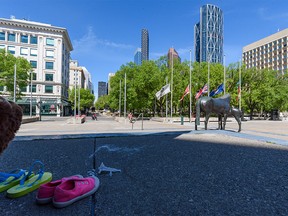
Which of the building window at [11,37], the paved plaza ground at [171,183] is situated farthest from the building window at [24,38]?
A: the paved plaza ground at [171,183]

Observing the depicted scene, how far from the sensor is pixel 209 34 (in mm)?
169875

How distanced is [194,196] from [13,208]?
3032 mm

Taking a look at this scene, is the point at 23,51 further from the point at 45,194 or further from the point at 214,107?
the point at 45,194

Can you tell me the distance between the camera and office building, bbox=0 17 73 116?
49438mm

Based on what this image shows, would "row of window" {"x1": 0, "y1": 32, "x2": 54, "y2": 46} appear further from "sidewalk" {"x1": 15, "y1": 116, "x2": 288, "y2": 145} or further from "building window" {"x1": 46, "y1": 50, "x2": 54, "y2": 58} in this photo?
"sidewalk" {"x1": 15, "y1": 116, "x2": 288, "y2": 145}

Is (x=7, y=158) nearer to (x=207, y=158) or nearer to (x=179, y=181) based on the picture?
(x=179, y=181)

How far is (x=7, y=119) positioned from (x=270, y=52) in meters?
128

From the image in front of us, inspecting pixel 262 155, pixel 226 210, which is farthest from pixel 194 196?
pixel 262 155

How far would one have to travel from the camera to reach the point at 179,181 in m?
3.97

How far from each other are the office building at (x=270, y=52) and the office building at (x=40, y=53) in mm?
91398

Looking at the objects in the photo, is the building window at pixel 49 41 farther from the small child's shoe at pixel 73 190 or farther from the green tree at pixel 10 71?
the small child's shoe at pixel 73 190

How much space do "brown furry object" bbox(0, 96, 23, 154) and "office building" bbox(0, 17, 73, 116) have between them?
53894mm

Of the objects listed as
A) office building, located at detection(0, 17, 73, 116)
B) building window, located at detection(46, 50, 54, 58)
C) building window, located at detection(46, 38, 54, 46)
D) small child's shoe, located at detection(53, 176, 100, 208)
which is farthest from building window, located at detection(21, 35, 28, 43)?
small child's shoe, located at detection(53, 176, 100, 208)

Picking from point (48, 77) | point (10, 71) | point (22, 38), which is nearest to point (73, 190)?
point (10, 71)
